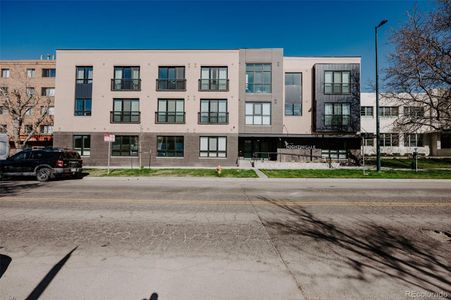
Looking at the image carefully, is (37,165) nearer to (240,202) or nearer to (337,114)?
(240,202)

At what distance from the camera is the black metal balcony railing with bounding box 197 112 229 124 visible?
2517 cm

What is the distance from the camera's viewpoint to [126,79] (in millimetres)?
25469

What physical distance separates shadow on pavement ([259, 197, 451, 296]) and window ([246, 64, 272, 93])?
21580mm

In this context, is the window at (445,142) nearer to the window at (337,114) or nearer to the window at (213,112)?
the window at (337,114)

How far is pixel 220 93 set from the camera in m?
25.3

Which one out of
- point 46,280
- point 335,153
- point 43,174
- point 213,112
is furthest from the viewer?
point 335,153

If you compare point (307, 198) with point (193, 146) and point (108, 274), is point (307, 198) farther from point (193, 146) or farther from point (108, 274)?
point (193, 146)

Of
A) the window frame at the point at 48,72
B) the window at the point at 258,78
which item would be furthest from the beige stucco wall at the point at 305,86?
the window frame at the point at 48,72

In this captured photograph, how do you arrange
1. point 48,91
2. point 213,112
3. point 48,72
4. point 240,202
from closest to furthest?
point 240,202
point 213,112
point 48,91
point 48,72

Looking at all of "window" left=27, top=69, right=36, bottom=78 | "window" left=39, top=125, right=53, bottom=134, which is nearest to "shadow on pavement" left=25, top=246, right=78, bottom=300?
"window" left=39, top=125, right=53, bottom=134

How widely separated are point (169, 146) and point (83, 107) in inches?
388

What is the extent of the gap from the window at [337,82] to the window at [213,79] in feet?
36.4

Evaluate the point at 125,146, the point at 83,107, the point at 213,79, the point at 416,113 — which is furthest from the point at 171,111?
the point at 416,113

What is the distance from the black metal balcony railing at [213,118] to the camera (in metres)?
25.2
